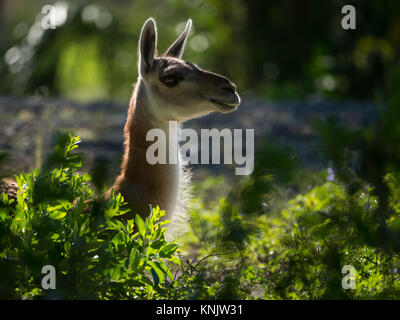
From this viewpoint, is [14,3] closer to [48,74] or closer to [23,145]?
[48,74]

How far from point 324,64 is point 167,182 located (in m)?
8.22

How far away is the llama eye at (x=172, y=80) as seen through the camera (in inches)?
153

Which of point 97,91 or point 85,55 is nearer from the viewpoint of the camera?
point 85,55

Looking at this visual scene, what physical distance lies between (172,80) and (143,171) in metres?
0.58

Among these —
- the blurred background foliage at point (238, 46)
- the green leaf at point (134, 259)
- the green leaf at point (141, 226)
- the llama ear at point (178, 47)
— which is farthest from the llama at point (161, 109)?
the blurred background foliage at point (238, 46)

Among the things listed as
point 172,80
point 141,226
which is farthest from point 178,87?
point 141,226

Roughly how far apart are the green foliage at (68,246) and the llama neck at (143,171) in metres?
0.67

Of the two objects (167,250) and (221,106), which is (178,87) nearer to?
(221,106)

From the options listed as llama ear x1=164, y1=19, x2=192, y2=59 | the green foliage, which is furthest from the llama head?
the green foliage

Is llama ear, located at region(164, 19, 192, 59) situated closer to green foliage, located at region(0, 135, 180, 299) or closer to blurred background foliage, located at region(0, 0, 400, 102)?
green foliage, located at region(0, 135, 180, 299)

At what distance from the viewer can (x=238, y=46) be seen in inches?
488

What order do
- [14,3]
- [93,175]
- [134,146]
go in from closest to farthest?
[93,175] < [134,146] < [14,3]

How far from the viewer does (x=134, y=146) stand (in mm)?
3832

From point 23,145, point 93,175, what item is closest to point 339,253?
point 93,175
